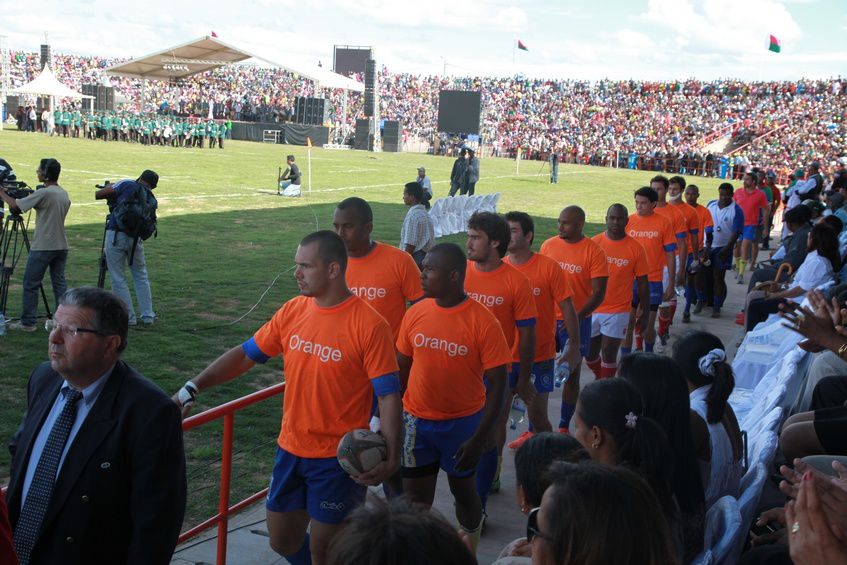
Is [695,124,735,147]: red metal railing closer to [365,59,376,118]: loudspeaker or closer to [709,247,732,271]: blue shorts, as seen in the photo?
[365,59,376,118]: loudspeaker

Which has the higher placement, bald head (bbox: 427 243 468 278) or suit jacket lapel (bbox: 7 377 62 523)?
bald head (bbox: 427 243 468 278)

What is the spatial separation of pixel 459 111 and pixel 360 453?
151 ft

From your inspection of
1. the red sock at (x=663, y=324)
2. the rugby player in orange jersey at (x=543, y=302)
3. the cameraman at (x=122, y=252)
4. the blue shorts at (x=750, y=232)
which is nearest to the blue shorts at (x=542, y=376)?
the rugby player in orange jersey at (x=543, y=302)

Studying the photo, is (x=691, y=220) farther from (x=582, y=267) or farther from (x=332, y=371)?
(x=332, y=371)

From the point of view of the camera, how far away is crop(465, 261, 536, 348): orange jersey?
5.99 metres

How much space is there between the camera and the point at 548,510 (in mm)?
2152

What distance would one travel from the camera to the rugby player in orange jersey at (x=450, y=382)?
16.3 feet

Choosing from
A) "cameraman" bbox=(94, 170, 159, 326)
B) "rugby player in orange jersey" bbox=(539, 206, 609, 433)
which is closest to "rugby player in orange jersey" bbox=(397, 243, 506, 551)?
"rugby player in orange jersey" bbox=(539, 206, 609, 433)

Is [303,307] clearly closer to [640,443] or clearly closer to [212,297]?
[640,443]

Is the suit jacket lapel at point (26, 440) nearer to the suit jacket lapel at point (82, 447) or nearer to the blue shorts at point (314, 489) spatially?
the suit jacket lapel at point (82, 447)

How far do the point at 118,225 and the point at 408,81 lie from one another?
73.6 m

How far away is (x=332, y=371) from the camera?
429 centimetres

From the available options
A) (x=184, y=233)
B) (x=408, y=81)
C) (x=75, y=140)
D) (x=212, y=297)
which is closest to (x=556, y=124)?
(x=408, y=81)

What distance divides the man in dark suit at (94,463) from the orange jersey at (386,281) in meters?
2.75
